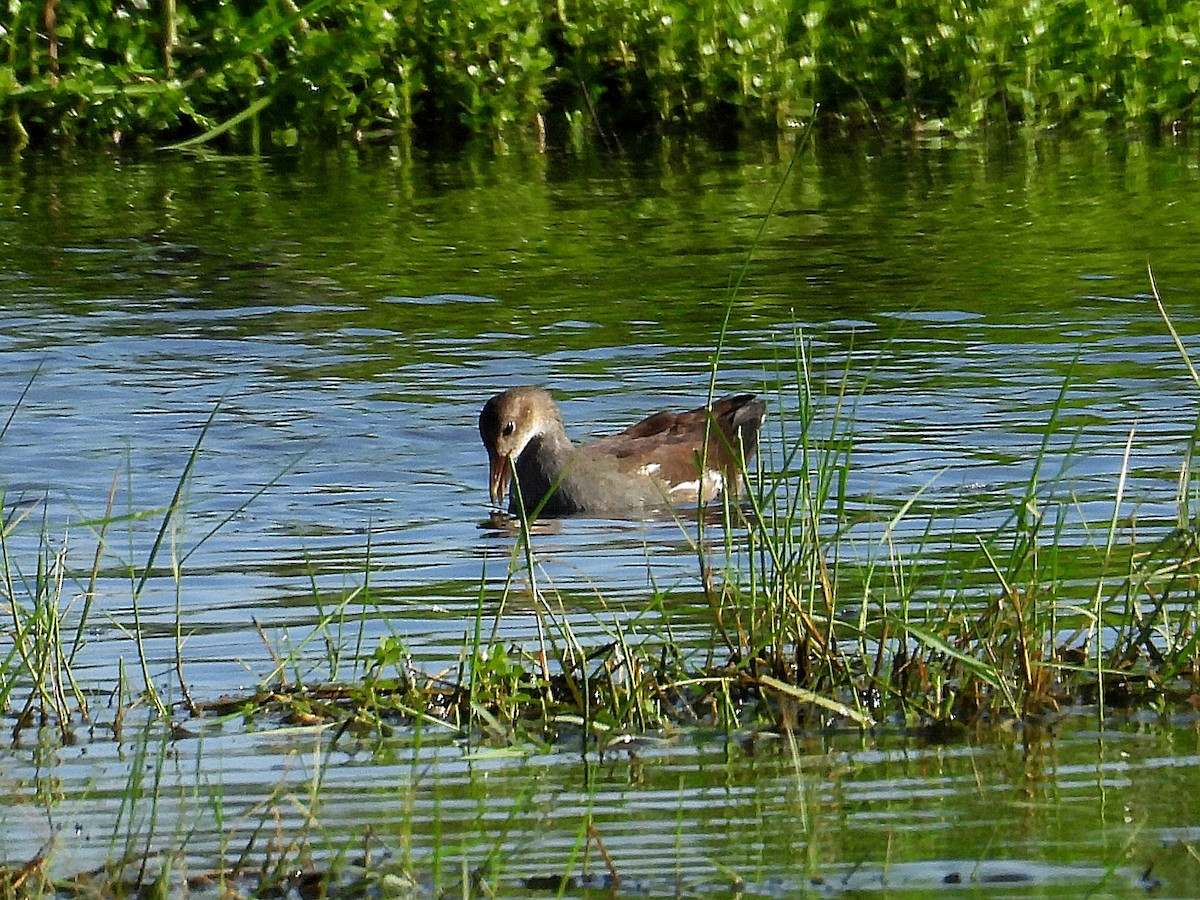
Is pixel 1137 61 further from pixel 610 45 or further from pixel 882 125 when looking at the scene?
pixel 610 45

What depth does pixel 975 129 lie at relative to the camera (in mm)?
19906

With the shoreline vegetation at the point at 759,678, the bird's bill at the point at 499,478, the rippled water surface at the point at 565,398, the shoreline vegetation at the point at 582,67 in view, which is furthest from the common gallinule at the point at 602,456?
the shoreline vegetation at the point at 582,67

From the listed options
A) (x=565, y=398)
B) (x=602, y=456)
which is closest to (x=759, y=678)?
(x=602, y=456)

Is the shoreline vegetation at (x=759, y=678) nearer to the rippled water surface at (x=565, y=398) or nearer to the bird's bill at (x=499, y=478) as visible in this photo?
the rippled water surface at (x=565, y=398)

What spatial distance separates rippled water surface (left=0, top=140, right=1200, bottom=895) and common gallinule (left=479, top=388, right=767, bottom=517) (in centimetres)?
21

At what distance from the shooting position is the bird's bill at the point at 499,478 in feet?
29.5

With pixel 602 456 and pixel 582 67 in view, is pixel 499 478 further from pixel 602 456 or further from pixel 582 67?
pixel 582 67

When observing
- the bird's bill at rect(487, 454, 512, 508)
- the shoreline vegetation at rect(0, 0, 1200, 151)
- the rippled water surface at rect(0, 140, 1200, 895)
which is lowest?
the bird's bill at rect(487, 454, 512, 508)

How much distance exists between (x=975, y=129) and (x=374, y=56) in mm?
4901

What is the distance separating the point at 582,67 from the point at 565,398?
9694mm

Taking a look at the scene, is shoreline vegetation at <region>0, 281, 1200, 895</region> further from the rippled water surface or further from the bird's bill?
the bird's bill

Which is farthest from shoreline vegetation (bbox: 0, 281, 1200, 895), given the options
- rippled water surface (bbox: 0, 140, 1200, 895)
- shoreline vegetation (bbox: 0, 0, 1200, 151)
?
shoreline vegetation (bbox: 0, 0, 1200, 151)

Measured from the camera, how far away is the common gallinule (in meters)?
8.94

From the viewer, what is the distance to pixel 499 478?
9070 mm
